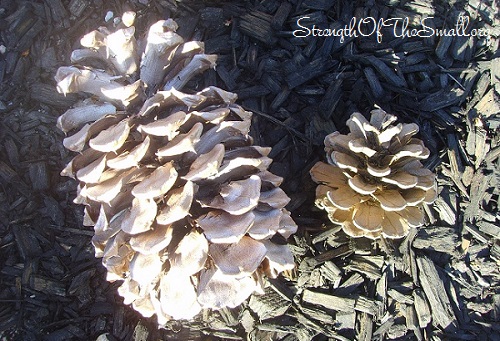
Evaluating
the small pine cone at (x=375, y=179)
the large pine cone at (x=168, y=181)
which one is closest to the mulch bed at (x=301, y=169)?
the small pine cone at (x=375, y=179)

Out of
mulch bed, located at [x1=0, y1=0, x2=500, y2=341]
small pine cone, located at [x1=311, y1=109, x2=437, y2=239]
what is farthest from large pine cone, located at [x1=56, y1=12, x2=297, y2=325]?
mulch bed, located at [x1=0, y1=0, x2=500, y2=341]

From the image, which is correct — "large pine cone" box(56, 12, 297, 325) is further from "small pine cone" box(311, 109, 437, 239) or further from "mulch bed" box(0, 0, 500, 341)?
"mulch bed" box(0, 0, 500, 341)

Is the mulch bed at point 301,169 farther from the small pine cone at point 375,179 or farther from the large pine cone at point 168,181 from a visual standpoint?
the large pine cone at point 168,181

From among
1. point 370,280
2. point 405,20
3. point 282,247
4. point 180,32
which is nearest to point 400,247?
point 370,280

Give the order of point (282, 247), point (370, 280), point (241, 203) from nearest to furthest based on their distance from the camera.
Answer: point (241, 203)
point (282, 247)
point (370, 280)

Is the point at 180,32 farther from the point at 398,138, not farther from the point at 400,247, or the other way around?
the point at 400,247
